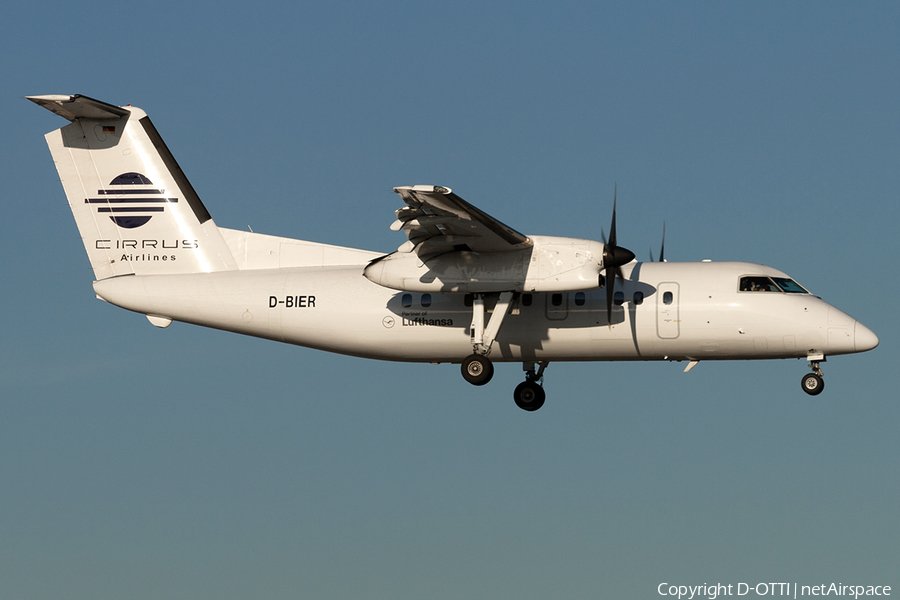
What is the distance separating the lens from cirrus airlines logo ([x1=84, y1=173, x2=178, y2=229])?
78.6 ft

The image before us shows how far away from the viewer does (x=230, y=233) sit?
23.8 metres

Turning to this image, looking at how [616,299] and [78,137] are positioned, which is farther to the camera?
[78,137]

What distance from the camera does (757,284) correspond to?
69.6 ft

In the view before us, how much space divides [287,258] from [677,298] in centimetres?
824

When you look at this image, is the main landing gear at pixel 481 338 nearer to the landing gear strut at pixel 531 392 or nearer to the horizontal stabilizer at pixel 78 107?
the landing gear strut at pixel 531 392

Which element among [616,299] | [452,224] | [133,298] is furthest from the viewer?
[133,298]

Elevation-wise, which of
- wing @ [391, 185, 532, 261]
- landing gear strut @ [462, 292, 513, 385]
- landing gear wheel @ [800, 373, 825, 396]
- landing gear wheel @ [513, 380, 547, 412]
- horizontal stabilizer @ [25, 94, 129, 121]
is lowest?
landing gear wheel @ [513, 380, 547, 412]

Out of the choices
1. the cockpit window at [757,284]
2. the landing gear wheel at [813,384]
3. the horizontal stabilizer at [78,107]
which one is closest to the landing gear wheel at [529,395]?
the cockpit window at [757,284]

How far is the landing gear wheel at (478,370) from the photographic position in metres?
21.4

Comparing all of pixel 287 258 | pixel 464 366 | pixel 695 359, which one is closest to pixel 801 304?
pixel 695 359

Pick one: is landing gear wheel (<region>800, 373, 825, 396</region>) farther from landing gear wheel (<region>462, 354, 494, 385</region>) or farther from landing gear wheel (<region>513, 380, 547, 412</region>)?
landing gear wheel (<region>462, 354, 494, 385</region>)

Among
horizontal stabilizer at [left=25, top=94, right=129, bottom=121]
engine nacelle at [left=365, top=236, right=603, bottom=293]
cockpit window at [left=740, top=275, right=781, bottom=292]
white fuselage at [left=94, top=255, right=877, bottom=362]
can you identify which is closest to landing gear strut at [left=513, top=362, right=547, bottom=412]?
white fuselage at [left=94, top=255, right=877, bottom=362]

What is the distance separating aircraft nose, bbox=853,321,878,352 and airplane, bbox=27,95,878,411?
0.03 metres

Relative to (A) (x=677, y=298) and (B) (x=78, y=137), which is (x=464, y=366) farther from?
(B) (x=78, y=137)
